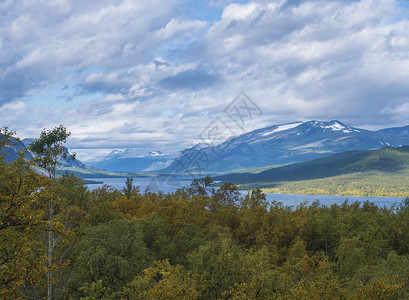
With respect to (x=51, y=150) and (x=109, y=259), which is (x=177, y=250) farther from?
(x=51, y=150)

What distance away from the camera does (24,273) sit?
58.9 ft

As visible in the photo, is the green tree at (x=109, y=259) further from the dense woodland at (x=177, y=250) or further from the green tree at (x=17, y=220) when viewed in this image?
the green tree at (x=17, y=220)

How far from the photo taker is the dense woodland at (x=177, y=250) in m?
19.6

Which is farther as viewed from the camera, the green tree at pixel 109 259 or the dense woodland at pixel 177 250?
the green tree at pixel 109 259

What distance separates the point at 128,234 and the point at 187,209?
24.2 m

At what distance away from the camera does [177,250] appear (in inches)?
2175

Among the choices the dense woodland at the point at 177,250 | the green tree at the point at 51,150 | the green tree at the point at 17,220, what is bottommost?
the dense woodland at the point at 177,250

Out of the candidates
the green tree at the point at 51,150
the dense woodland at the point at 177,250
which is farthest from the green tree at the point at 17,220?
the green tree at the point at 51,150

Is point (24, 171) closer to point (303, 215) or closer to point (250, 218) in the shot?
point (250, 218)

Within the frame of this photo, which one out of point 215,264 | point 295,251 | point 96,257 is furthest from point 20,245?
point 295,251

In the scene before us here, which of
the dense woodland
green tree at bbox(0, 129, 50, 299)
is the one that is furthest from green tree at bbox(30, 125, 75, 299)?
green tree at bbox(0, 129, 50, 299)

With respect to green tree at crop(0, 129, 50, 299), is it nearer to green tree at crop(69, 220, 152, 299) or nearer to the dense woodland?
the dense woodland

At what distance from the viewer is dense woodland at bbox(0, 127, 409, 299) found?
771 inches

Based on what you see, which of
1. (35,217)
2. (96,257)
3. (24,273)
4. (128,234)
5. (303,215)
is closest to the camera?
(24,273)
